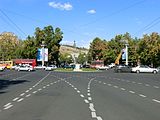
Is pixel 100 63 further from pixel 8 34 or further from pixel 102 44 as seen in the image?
pixel 8 34

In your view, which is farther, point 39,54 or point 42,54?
point 39,54

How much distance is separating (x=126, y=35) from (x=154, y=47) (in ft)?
93.2

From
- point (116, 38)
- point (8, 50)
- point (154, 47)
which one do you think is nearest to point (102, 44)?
point (116, 38)

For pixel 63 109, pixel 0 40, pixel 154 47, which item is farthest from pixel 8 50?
pixel 63 109

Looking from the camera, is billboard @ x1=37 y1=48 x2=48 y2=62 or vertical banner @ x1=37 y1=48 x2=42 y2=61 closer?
billboard @ x1=37 y1=48 x2=48 y2=62

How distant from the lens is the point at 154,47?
10069cm

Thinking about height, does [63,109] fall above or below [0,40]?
below

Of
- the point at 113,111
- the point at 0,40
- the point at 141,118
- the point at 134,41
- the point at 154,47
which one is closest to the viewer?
the point at 141,118

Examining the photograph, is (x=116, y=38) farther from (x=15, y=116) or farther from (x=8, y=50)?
(x=15, y=116)

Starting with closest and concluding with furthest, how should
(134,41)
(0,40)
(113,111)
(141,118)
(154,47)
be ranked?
(141,118) → (113,111) → (154,47) → (134,41) → (0,40)

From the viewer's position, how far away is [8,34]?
15412 centimetres

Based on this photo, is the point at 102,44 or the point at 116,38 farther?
the point at 102,44

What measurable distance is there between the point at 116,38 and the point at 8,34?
47.2 m

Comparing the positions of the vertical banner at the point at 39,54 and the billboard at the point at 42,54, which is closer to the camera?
the billboard at the point at 42,54
